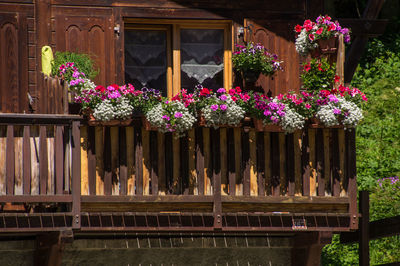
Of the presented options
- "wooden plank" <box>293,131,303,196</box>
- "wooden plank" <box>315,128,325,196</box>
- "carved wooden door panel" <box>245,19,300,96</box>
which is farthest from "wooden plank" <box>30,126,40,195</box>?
"wooden plank" <box>315,128,325,196</box>

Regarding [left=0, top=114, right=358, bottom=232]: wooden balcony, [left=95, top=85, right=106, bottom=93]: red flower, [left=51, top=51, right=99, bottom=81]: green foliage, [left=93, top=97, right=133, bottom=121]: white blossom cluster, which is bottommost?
[left=0, top=114, right=358, bottom=232]: wooden balcony

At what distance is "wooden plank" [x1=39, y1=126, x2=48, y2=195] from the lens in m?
13.7

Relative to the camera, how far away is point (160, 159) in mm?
14391

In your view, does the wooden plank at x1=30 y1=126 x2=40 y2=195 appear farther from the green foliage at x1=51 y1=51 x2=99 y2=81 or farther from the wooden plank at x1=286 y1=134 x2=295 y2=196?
the wooden plank at x1=286 y1=134 x2=295 y2=196

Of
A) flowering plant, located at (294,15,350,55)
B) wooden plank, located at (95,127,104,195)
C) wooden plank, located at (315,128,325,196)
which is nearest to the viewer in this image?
wooden plank, located at (95,127,104,195)

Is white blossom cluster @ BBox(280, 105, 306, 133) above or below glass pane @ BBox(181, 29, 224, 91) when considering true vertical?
below

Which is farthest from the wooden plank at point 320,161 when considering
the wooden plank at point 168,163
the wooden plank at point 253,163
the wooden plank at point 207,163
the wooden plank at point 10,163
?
the wooden plank at point 10,163

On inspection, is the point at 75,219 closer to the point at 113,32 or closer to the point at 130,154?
the point at 130,154

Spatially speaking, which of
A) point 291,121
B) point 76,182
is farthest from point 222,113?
point 76,182

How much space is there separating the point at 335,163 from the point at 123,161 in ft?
9.59

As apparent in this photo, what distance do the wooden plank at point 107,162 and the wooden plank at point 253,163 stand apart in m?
1.91

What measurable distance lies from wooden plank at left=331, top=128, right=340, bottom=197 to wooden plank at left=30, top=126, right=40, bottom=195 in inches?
158

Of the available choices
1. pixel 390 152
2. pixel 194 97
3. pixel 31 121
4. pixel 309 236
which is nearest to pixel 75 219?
pixel 31 121

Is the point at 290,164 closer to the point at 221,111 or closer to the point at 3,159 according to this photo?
the point at 221,111
